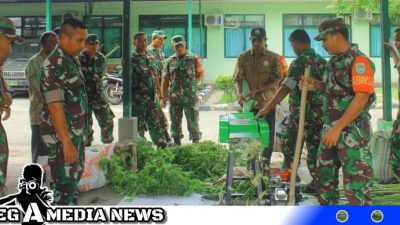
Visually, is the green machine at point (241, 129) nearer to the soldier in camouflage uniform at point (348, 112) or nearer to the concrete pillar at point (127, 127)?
the soldier in camouflage uniform at point (348, 112)

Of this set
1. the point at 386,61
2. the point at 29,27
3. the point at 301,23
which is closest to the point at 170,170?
the point at 386,61

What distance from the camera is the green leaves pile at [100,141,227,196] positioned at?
5.20 metres

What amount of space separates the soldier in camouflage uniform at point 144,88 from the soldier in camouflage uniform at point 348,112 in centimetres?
367

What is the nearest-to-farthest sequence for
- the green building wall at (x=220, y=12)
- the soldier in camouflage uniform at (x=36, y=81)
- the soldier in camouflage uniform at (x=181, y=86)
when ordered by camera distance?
the soldier in camouflage uniform at (x=36, y=81) → the soldier in camouflage uniform at (x=181, y=86) → the green building wall at (x=220, y=12)

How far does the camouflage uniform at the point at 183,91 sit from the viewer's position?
768 centimetres

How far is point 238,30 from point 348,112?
457 inches

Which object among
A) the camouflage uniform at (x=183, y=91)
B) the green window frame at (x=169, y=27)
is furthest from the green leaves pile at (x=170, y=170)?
the green window frame at (x=169, y=27)

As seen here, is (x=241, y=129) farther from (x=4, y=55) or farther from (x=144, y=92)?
(x=144, y=92)

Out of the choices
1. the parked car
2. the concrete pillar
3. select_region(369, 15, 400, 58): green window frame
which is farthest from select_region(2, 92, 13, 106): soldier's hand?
select_region(369, 15, 400, 58): green window frame

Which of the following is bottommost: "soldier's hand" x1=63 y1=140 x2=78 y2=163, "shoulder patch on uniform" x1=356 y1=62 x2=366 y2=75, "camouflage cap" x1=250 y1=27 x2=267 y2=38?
"soldier's hand" x1=63 y1=140 x2=78 y2=163

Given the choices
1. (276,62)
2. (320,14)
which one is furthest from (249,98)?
(320,14)

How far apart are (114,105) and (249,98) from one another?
9.35 m

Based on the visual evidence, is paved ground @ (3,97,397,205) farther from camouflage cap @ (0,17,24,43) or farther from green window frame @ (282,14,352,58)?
green window frame @ (282,14,352,58)

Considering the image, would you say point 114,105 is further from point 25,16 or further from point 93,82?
point 93,82
